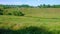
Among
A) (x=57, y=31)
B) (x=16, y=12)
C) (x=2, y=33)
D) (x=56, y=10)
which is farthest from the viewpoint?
(x=56, y=10)

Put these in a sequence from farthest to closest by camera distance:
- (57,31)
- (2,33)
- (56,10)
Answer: (56,10)
(57,31)
(2,33)

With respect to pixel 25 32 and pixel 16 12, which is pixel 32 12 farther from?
pixel 25 32

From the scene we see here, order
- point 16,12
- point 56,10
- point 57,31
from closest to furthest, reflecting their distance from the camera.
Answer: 1. point 57,31
2. point 16,12
3. point 56,10

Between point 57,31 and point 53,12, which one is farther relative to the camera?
point 53,12

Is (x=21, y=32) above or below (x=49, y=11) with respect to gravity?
above

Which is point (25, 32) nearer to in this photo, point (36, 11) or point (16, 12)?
point (16, 12)

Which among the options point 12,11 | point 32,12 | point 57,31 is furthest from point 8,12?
point 57,31

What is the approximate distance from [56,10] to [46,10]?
16.9 feet

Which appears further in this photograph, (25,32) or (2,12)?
(2,12)

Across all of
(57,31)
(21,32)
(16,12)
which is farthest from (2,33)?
(16,12)

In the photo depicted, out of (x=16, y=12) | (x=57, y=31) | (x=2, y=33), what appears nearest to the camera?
(x=2, y=33)

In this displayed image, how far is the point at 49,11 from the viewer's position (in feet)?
283

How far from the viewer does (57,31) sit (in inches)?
1064

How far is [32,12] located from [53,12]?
8.98m
